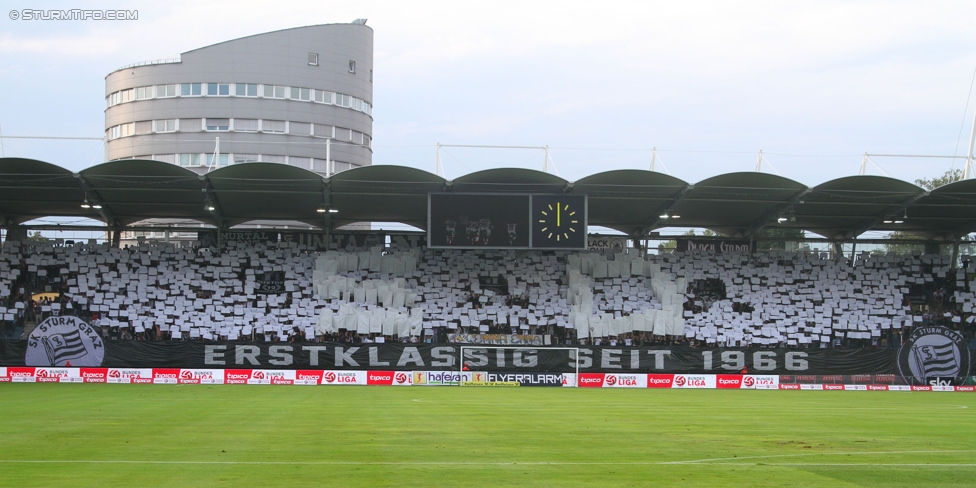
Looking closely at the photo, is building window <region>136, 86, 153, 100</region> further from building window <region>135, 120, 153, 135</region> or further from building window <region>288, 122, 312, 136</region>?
building window <region>288, 122, 312, 136</region>

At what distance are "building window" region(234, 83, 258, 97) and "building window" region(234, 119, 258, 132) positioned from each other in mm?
2288

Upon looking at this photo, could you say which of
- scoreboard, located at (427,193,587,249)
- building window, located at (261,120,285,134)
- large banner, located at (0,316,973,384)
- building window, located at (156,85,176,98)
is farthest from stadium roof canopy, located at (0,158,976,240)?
building window, located at (156,85,176,98)

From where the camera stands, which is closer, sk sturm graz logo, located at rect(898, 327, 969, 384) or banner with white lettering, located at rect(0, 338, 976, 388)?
banner with white lettering, located at rect(0, 338, 976, 388)

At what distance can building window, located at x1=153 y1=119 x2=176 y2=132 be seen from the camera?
80312 mm

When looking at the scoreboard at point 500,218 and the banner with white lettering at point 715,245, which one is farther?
the banner with white lettering at point 715,245

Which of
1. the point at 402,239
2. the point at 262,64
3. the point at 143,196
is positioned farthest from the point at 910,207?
the point at 262,64

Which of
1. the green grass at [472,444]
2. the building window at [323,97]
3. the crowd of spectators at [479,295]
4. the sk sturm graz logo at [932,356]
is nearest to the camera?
the green grass at [472,444]

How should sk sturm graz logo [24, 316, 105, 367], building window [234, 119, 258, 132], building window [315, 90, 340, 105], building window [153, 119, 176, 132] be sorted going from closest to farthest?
sk sturm graz logo [24, 316, 105, 367] → building window [234, 119, 258, 132] → building window [153, 119, 176, 132] → building window [315, 90, 340, 105]

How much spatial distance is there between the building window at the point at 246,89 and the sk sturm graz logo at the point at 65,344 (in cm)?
4470

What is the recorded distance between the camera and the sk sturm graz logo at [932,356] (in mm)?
40156

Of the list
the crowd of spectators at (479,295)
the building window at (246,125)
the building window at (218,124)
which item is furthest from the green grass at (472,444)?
the building window at (218,124)

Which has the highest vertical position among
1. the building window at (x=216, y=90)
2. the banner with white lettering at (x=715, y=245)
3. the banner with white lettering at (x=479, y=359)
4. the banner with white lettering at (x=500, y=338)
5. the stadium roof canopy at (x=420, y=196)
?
the building window at (x=216, y=90)

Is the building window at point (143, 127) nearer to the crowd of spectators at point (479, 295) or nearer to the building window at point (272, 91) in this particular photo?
the building window at point (272, 91)

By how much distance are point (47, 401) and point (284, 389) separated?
10.7 metres
